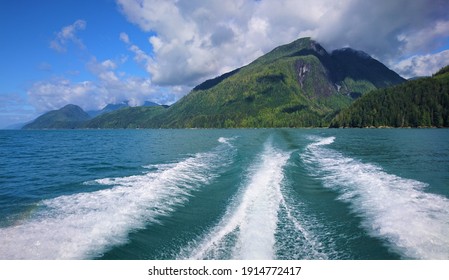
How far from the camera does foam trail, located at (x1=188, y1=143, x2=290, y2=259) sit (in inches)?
438

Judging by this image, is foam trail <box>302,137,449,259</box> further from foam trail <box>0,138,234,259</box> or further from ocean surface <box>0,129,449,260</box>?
foam trail <box>0,138,234,259</box>

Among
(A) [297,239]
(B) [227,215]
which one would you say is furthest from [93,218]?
(A) [297,239]

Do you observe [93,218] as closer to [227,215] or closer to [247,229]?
[227,215]

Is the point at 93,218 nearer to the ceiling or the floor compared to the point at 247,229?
nearer to the ceiling

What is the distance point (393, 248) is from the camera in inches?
441

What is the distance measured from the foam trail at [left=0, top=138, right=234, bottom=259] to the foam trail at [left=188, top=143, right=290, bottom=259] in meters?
3.46

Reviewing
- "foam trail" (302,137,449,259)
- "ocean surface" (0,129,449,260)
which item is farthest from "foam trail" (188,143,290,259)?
"foam trail" (302,137,449,259)

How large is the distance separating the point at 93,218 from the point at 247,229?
7.36 metres

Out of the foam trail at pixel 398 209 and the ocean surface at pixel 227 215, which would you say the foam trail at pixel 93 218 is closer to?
the ocean surface at pixel 227 215

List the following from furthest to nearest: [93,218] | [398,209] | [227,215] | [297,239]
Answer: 1. [227,215]
2. [398,209]
3. [93,218]
4. [297,239]

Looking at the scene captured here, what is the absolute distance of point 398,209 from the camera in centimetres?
1534

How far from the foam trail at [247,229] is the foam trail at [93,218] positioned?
136 inches
